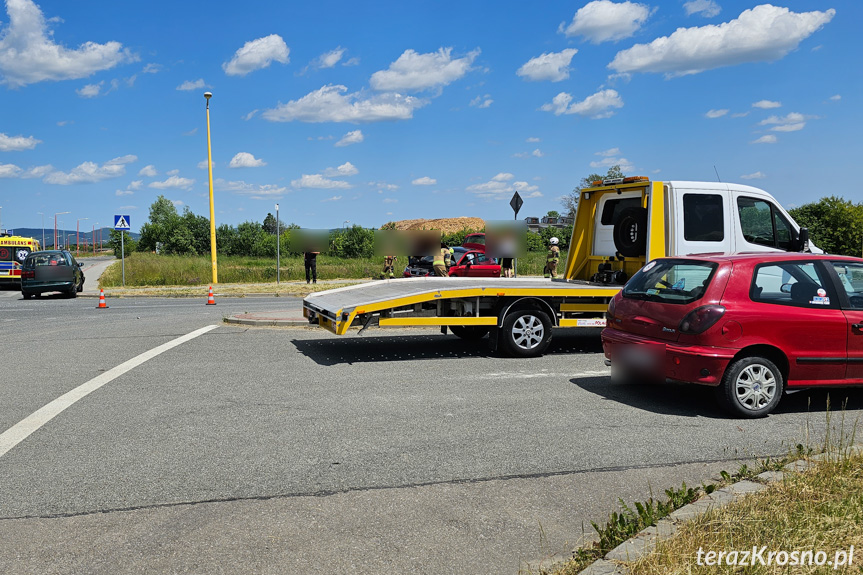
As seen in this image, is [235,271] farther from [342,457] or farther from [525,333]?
[342,457]

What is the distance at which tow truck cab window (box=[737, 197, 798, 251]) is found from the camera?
10047mm

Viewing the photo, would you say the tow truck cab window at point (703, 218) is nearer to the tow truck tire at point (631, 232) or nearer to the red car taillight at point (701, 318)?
the tow truck tire at point (631, 232)

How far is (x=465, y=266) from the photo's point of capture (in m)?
23.8

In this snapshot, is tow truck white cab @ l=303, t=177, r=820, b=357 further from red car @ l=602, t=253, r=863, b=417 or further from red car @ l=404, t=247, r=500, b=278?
red car @ l=404, t=247, r=500, b=278

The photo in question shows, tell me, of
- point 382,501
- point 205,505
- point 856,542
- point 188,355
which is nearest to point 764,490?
point 856,542

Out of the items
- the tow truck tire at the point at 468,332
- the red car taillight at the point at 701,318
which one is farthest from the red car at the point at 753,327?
the tow truck tire at the point at 468,332

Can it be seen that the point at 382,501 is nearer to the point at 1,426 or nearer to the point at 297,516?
the point at 297,516

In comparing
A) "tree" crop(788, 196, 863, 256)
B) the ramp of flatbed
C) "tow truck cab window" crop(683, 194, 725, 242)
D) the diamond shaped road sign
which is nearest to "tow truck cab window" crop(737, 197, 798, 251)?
"tow truck cab window" crop(683, 194, 725, 242)

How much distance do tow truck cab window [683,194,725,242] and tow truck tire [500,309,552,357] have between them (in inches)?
90.6

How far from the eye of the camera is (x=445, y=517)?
4.18 meters

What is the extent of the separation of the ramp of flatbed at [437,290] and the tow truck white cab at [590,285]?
13mm

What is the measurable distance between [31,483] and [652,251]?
771 cm

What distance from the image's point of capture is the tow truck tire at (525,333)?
31.4ft

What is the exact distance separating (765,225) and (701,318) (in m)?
4.47
